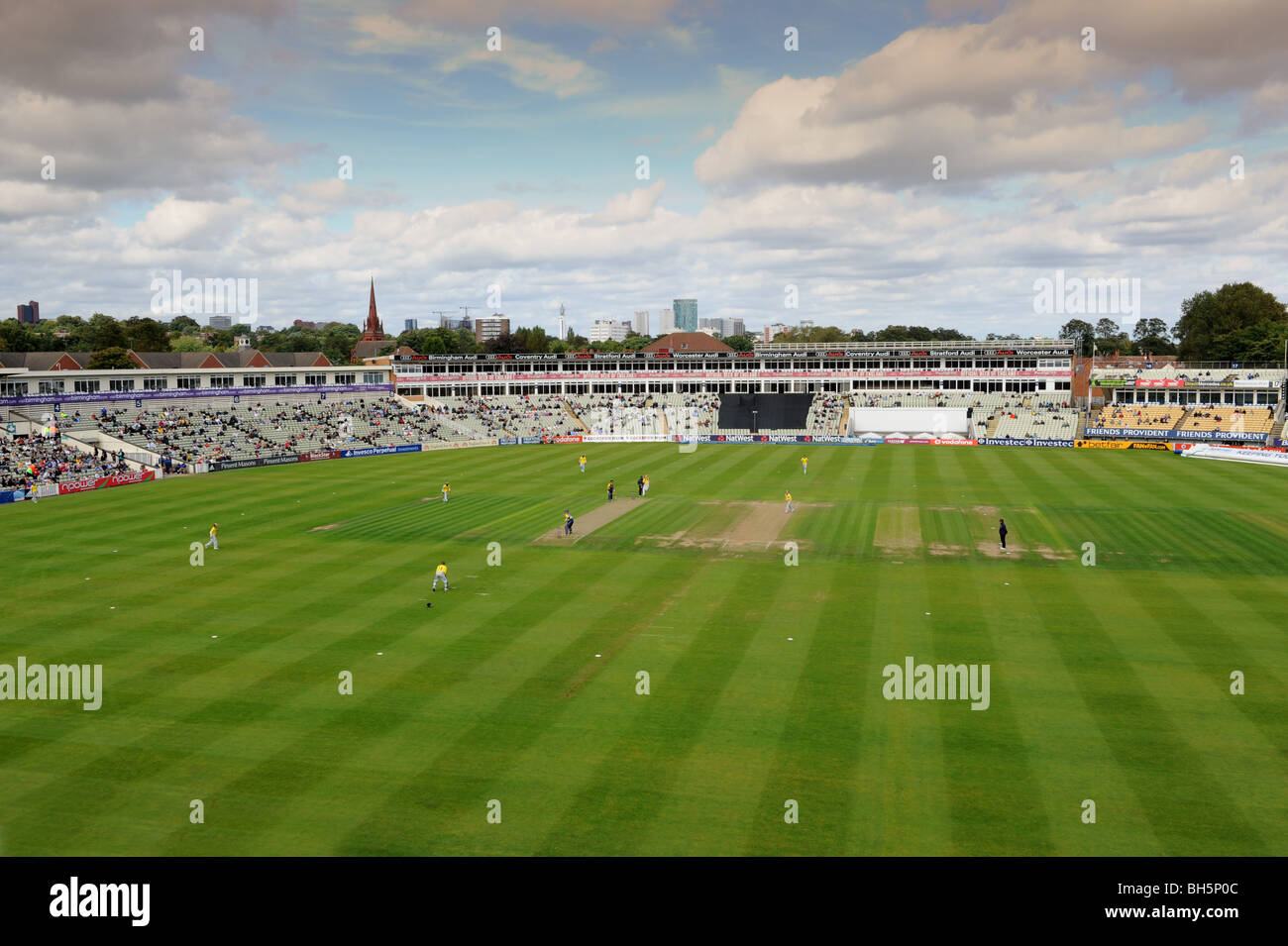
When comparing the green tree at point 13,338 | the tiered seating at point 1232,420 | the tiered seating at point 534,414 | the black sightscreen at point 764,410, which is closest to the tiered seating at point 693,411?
the black sightscreen at point 764,410

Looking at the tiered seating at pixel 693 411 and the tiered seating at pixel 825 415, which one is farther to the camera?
the tiered seating at pixel 693 411

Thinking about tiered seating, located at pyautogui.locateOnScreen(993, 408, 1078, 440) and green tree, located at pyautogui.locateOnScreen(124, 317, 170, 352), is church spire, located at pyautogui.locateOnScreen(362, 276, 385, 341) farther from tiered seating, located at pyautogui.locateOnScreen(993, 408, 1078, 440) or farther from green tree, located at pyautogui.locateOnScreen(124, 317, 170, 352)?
tiered seating, located at pyautogui.locateOnScreen(993, 408, 1078, 440)

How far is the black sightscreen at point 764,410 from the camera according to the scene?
99.4 meters

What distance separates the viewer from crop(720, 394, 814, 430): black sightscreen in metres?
99.4

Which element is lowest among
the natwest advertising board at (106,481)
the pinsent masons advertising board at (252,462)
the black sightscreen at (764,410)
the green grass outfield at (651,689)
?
the green grass outfield at (651,689)

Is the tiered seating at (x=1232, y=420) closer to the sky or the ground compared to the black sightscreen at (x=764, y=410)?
closer to the ground

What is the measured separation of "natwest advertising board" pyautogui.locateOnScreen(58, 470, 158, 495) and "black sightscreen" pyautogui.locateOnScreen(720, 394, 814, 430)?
5797 centimetres

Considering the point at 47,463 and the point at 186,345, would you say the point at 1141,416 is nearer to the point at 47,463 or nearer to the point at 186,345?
the point at 47,463

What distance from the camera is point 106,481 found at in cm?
5988

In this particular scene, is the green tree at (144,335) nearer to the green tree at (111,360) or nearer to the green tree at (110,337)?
the green tree at (110,337)

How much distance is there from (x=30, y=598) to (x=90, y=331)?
148 m

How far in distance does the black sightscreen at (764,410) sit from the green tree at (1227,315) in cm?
6636
